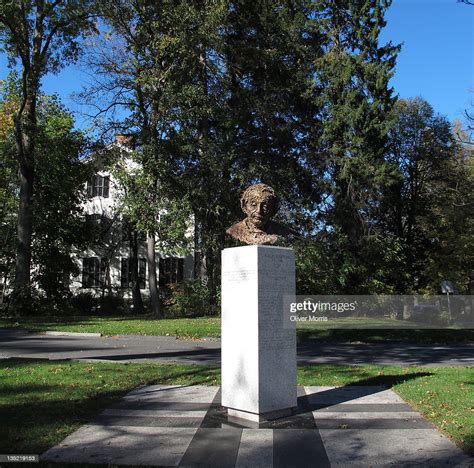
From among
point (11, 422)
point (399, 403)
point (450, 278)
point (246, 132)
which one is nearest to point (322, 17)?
point (246, 132)

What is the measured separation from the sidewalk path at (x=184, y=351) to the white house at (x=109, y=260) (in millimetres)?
24931

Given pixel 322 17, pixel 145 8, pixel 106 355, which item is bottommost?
pixel 106 355

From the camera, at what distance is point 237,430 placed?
20.6ft

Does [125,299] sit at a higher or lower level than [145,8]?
lower

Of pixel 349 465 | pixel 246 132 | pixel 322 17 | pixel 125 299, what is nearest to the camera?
pixel 349 465

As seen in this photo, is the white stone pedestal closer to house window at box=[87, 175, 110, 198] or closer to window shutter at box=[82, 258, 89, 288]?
house window at box=[87, 175, 110, 198]

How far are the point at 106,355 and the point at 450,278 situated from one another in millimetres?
27797

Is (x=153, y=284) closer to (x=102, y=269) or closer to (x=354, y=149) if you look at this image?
(x=354, y=149)

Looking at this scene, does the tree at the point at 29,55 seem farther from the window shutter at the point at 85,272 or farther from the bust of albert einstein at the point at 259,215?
the bust of albert einstein at the point at 259,215

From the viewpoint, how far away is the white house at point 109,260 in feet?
140

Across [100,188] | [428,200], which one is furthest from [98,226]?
[428,200]

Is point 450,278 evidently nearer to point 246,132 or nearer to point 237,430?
point 246,132
